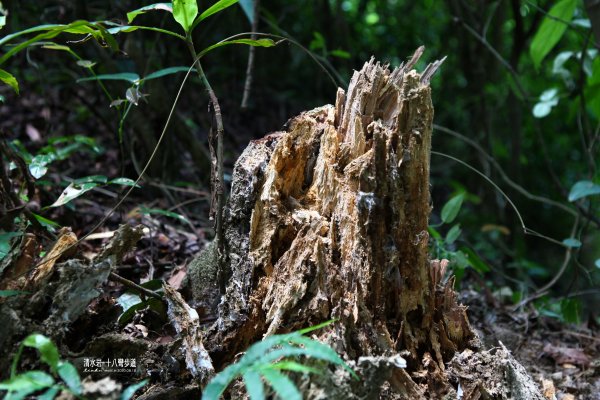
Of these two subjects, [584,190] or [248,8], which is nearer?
[248,8]

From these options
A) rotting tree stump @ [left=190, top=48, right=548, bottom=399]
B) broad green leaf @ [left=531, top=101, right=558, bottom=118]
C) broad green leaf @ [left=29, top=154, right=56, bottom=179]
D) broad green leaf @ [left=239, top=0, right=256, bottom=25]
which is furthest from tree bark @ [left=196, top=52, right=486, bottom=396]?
broad green leaf @ [left=531, top=101, right=558, bottom=118]

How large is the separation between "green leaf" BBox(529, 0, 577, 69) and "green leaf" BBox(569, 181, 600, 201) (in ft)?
2.91

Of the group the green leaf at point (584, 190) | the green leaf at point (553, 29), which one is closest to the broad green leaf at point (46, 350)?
the green leaf at point (584, 190)

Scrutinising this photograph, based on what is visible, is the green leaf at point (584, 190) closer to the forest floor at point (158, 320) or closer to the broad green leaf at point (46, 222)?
the forest floor at point (158, 320)

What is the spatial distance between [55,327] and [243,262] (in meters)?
0.49

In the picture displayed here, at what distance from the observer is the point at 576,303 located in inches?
111

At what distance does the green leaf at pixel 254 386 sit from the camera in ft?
3.18

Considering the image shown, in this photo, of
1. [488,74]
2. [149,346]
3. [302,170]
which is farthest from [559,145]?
[149,346]

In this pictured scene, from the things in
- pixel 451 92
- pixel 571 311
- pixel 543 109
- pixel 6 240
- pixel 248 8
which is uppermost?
pixel 248 8

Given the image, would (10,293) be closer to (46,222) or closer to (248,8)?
(46,222)

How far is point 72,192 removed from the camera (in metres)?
1.91

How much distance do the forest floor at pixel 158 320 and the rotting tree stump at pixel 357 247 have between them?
0.21 m

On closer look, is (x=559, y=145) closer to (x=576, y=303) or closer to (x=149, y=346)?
(x=576, y=303)

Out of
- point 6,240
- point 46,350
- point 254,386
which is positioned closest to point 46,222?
point 6,240
